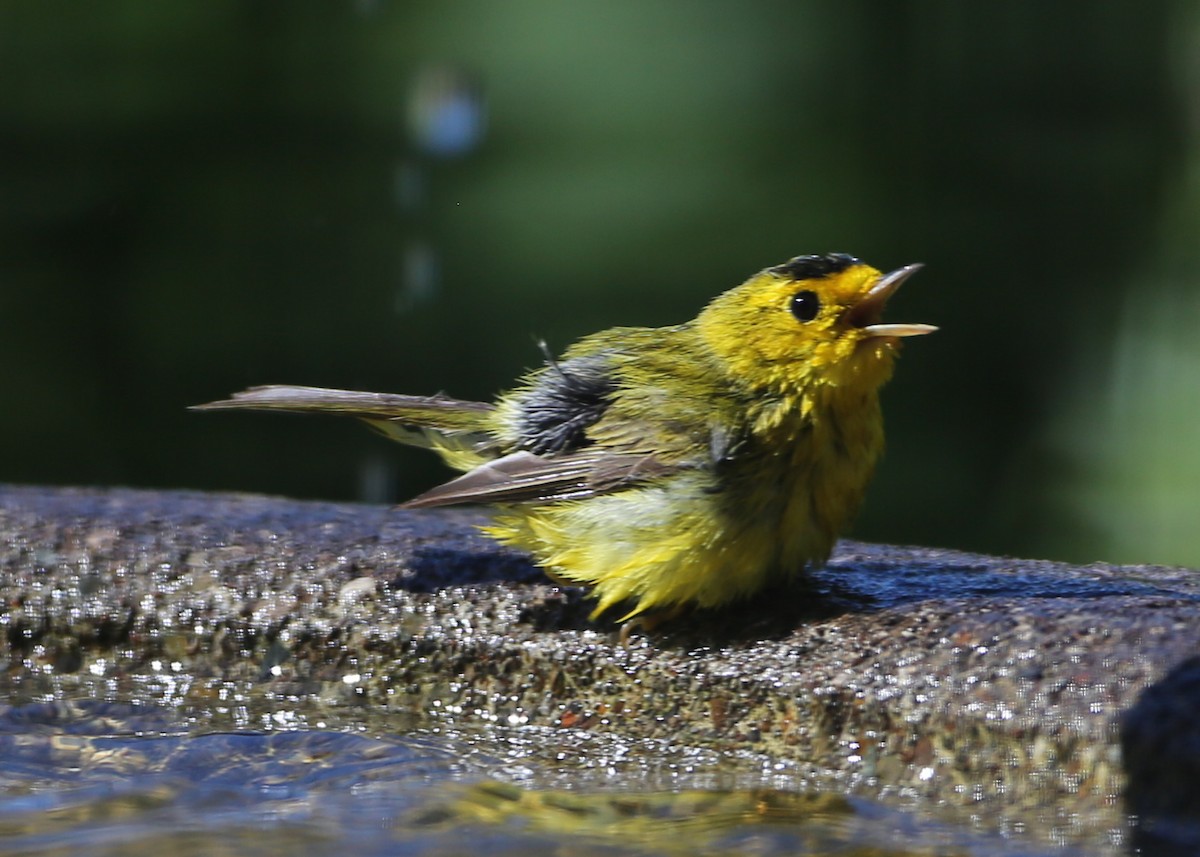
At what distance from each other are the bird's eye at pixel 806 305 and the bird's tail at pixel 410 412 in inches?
28.5

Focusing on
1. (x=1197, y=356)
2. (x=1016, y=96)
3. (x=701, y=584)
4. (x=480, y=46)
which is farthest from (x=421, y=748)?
(x=1016, y=96)

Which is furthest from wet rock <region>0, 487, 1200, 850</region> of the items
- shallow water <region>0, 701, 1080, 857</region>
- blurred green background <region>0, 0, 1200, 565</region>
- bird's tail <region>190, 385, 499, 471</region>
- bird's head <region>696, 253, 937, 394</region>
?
blurred green background <region>0, 0, 1200, 565</region>

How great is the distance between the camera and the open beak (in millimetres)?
3049

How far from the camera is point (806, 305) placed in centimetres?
315

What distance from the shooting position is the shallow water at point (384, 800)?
7.45ft

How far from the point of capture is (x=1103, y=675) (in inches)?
93.5

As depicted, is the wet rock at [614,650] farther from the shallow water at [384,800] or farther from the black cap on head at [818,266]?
the black cap on head at [818,266]

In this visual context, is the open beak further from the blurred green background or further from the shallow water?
the blurred green background

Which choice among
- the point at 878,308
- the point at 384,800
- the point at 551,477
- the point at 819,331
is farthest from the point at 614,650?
the point at 878,308

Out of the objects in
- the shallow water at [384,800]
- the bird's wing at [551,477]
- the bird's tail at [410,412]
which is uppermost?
the bird's tail at [410,412]

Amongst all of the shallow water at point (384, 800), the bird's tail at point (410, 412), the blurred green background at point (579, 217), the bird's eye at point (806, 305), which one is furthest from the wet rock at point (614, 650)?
the blurred green background at point (579, 217)

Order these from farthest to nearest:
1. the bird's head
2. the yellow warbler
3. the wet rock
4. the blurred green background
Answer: the blurred green background → the bird's head → the yellow warbler → the wet rock

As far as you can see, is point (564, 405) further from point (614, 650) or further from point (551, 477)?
point (614, 650)

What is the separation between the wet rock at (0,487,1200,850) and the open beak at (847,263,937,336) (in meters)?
0.49
